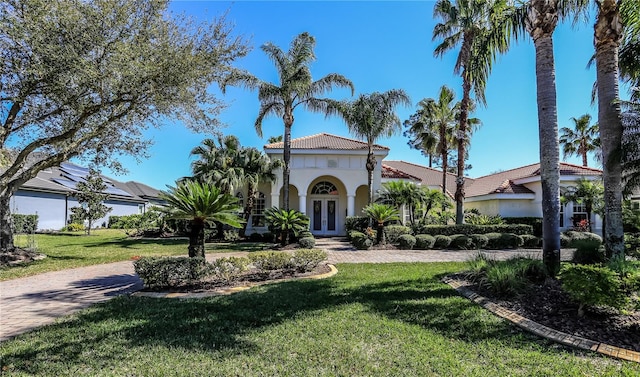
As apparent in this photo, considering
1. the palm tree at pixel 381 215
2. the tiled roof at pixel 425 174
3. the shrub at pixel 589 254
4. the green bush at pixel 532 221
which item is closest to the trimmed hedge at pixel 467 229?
the palm tree at pixel 381 215

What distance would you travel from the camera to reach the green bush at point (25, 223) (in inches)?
946

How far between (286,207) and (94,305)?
41.9 feet

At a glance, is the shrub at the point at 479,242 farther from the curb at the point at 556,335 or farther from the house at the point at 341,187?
the curb at the point at 556,335

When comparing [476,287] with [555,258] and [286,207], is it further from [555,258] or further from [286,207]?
[286,207]

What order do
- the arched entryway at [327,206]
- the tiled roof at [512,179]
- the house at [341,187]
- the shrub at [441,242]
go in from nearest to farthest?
the shrub at [441,242], the house at [341,187], the tiled roof at [512,179], the arched entryway at [327,206]

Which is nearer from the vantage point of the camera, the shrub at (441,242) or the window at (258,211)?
the shrub at (441,242)

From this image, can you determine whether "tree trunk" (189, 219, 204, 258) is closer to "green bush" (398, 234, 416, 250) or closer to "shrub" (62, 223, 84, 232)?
"green bush" (398, 234, 416, 250)

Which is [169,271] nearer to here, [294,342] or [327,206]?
[294,342]

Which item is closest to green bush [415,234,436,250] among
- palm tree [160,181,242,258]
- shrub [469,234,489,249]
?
shrub [469,234,489,249]

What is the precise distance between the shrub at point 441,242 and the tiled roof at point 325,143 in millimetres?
7476

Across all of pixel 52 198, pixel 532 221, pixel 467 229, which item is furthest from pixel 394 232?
pixel 52 198

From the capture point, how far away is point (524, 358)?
4305mm

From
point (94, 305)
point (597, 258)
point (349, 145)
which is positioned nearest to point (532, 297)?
point (597, 258)

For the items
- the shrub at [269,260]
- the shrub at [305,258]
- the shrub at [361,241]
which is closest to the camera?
the shrub at [269,260]
